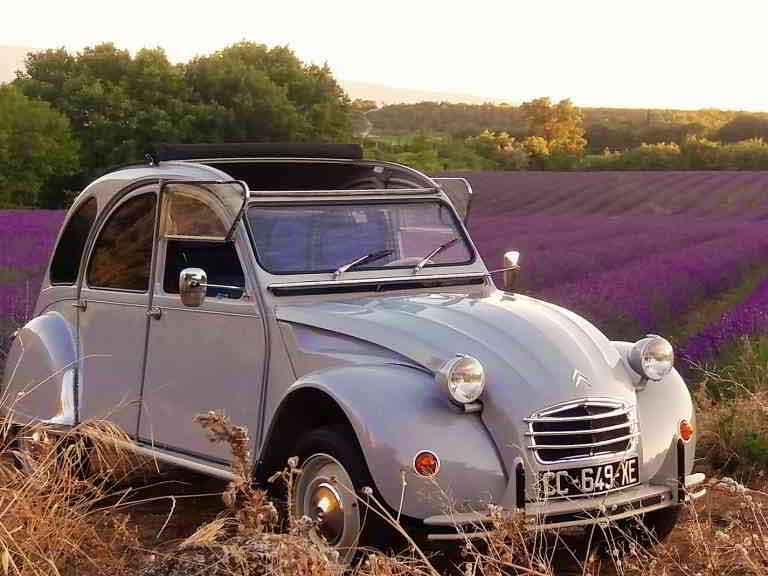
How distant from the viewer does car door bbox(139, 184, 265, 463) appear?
208 inches

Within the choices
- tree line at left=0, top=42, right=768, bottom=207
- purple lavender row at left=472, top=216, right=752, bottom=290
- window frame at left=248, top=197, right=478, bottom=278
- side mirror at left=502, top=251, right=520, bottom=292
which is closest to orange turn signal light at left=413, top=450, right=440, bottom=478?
window frame at left=248, top=197, right=478, bottom=278

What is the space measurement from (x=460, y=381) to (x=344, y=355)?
0.61 m

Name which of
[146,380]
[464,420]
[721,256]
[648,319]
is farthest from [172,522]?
[721,256]

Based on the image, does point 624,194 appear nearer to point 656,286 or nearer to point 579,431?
point 656,286

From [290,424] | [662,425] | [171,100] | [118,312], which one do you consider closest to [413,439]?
[290,424]

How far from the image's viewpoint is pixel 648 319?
35.7 feet

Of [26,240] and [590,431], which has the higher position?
[590,431]

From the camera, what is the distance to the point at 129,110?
160 ft

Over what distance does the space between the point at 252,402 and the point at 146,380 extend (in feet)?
2.81

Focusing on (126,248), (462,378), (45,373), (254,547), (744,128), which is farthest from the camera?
(744,128)

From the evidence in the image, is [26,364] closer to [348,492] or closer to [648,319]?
[348,492]

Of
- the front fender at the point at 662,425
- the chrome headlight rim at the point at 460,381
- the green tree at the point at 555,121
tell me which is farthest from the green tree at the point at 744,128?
the chrome headlight rim at the point at 460,381

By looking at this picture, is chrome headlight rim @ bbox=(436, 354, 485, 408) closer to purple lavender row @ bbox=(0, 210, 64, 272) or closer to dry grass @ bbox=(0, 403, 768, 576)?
dry grass @ bbox=(0, 403, 768, 576)

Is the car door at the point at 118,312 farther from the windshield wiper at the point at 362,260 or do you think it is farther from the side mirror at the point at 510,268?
the side mirror at the point at 510,268
